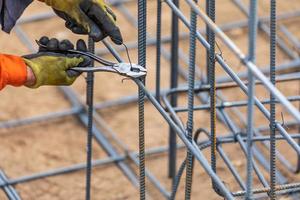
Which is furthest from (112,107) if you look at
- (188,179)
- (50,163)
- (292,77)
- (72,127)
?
(188,179)

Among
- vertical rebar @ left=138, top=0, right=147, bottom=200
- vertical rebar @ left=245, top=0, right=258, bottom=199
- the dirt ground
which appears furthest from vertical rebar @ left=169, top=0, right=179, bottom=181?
vertical rebar @ left=245, top=0, right=258, bottom=199

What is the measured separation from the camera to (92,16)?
3.97 m

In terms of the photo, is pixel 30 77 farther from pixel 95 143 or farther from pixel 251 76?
pixel 95 143

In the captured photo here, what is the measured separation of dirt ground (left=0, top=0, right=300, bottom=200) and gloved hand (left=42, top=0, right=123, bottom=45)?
5.78 ft

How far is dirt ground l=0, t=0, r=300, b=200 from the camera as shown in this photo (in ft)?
18.5

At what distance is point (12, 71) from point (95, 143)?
7.57 ft

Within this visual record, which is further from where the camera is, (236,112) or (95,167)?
(236,112)

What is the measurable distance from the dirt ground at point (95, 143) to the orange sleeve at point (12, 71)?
1704 millimetres

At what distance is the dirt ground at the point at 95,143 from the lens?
565 centimetres

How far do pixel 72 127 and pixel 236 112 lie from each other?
110 cm

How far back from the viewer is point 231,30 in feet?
23.7

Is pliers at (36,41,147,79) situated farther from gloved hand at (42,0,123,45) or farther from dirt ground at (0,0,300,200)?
dirt ground at (0,0,300,200)

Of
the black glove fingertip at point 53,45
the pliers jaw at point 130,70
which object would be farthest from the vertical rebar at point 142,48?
the black glove fingertip at point 53,45

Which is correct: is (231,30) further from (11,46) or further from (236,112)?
(11,46)
